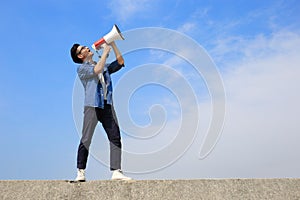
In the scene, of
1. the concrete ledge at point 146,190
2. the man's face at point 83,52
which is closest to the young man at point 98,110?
the man's face at point 83,52

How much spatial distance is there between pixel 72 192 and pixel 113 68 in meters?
1.53

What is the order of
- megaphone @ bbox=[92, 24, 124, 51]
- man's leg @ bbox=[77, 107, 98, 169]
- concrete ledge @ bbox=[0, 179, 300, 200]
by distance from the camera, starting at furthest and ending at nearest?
megaphone @ bbox=[92, 24, 124, 51]
man's leg @ bbox=[77, 107, 98, 169]
concrete ledge @ bbox=[0, 179, 300, 200]

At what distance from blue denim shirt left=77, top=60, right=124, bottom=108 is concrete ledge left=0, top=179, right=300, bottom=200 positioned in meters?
0.92

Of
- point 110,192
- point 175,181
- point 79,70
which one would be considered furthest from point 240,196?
point 79,70

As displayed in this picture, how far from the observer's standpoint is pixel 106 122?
159 inches

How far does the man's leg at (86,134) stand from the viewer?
3.93 metres

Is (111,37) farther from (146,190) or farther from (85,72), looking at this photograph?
(146,190)

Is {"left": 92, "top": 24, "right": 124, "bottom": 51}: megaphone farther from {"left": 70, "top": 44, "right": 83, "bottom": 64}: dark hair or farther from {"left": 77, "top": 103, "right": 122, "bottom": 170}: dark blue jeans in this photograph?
{"left": 77, "top": 103, "right": 122, "bottom": 170}: dark blue jeans

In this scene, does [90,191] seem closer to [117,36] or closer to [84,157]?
[84,157]

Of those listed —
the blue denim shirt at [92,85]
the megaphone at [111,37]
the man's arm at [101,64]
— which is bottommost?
the blue denim shirt at [92,85]

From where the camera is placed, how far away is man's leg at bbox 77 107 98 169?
393 cm

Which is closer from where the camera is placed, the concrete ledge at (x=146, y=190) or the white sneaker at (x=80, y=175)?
the concrete ledge at (x=146, y=190)

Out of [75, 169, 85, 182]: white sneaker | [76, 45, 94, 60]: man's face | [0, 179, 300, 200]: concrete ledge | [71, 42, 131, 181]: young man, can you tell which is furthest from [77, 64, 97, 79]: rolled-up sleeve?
[0, 179, 300, 200]: concrete ledge

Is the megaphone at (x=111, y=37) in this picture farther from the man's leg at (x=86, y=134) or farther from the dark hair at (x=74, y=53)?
the man's leg at (x=86, y=134)
